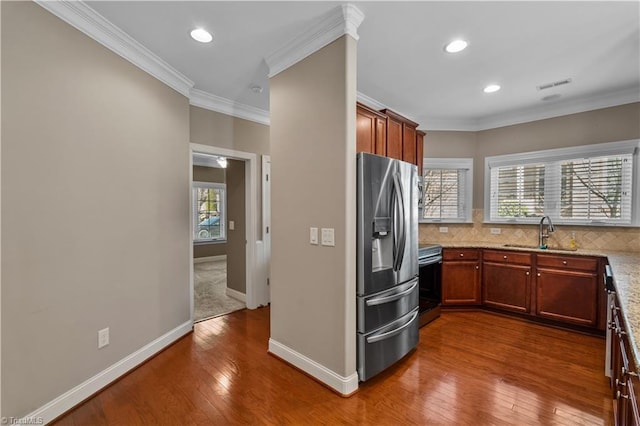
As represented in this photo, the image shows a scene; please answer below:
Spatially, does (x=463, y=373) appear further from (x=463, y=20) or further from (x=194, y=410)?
(x=463, y=20)

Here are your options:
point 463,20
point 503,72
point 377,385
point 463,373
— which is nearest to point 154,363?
point 377,385

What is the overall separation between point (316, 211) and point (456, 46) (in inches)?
72.5

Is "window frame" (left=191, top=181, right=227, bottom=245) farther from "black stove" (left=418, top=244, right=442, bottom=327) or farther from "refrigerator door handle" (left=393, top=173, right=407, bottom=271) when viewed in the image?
"refrigerator door handle" (left=393, top=173, right=407, bottom=271)

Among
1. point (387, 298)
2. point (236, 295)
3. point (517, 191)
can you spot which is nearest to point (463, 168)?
point (517, 191)

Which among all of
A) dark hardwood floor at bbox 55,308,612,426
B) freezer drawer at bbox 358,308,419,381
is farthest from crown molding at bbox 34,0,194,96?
freezer drawer at bbox 358,308,419,381

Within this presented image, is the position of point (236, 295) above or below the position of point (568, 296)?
below

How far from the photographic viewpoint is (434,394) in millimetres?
2156

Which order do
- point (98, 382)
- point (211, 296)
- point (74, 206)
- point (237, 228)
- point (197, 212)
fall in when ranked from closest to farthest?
point (74, 206) < point (98, 382) < point (237, 228) < point (211, 296) < point (197, 212)

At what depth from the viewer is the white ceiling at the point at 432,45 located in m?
1.99

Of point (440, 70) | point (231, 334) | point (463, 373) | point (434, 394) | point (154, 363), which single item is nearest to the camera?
point (434, 394)

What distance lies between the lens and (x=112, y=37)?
223cm

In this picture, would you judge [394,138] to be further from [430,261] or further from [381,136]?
[430,261]

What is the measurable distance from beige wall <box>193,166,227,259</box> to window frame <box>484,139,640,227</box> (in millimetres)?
6432

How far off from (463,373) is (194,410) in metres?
2.15
